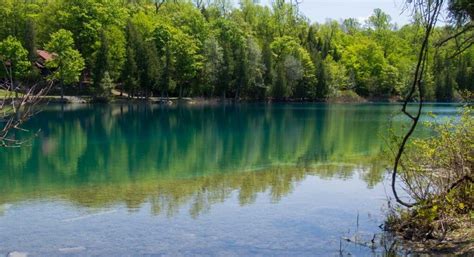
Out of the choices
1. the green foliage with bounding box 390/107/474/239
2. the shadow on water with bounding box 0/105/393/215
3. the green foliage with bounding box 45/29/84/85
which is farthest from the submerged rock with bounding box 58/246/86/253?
the green foliage with bounding box 45/29/84/85

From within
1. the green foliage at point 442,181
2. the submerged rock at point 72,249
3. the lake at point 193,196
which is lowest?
the submerged rock at point 72,249

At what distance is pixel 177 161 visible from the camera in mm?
25172

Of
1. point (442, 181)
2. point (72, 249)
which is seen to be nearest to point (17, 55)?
point (72, 249)

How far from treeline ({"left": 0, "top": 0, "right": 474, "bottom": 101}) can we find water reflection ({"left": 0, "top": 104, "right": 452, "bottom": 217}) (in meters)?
26.4

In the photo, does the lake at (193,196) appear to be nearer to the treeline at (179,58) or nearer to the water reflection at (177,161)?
the water reflection at (177,161)

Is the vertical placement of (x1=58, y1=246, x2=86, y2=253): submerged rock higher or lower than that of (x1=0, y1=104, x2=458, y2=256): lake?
lower

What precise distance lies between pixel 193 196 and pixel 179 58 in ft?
209

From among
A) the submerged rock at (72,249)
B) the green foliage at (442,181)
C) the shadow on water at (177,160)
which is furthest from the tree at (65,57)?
the green foliage at (442,181)

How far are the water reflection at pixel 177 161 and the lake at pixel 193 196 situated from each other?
60 mm

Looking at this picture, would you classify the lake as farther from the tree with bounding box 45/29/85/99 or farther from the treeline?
the treeline

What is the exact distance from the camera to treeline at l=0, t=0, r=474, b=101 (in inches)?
2795

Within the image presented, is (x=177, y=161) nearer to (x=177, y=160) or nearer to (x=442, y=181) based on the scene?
(x=177, y=160)

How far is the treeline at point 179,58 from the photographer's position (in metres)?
71.0

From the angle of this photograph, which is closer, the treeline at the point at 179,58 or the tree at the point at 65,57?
the tree at the point at 65,57
